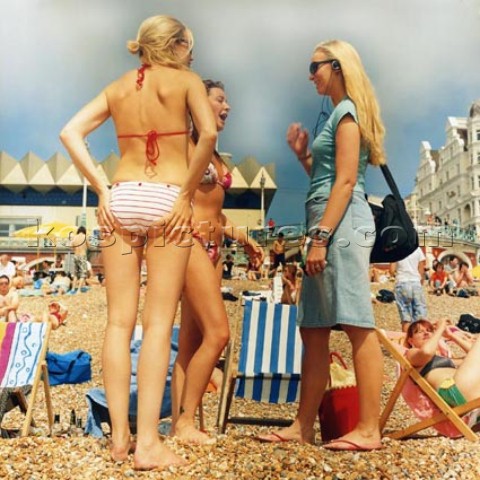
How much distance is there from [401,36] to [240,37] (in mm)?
1024

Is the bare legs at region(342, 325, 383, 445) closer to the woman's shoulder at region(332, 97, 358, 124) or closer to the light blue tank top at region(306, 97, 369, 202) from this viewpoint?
the light blue tank top at region(306, 97, 369, 202)

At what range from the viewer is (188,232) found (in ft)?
5.49

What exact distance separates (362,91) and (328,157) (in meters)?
0.25

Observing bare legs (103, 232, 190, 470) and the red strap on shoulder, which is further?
the red strap on shoulder

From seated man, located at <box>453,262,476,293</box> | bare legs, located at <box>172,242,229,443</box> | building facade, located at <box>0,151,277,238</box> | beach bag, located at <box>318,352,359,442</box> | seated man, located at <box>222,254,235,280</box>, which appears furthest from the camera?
building facade, located at <box>0,151,277,238</box>

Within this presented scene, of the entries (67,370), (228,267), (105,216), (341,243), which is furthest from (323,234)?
(228,267)

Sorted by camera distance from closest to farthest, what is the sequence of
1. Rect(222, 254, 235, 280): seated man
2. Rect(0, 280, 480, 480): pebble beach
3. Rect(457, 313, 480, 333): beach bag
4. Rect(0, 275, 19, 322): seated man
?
Rect(0, 280, 480, 480): pebble beach, Rect(0, 275, 19, 322): seated man, Rect(457, 313, 480, 333): beach bag, Rect(222, 254, 235, 280): seated man

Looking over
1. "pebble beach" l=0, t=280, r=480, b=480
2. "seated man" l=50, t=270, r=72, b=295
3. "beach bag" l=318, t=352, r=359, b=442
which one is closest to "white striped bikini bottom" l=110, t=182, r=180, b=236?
"pebble beach" l=0, t=280, r=480, b=480

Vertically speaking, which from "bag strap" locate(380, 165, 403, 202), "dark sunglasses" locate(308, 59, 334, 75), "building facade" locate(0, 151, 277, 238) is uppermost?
"building facade" locate(0, 151, 277, 238)

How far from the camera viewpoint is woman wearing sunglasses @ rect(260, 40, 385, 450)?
180 cm

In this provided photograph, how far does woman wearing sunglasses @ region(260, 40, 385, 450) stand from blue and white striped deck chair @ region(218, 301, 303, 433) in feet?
2.32

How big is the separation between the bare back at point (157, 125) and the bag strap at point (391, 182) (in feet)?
2.40

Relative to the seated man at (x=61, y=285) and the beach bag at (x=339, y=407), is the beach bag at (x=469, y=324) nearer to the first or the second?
the beach bag at (x=339, y=407)

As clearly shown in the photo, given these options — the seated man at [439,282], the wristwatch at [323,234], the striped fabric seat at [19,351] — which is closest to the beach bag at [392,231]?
the wristwatch at [323,234]
